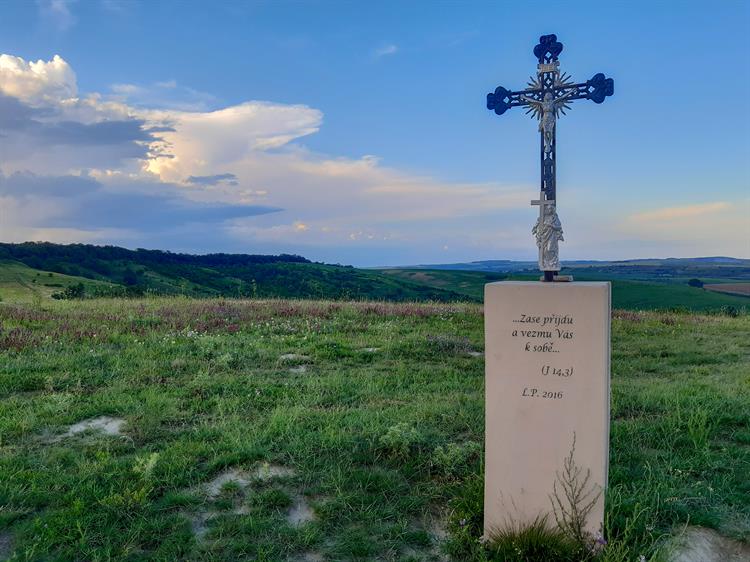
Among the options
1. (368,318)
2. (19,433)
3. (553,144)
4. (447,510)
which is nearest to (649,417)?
(447,510)

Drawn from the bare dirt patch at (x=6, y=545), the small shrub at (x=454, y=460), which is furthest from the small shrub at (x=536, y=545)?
the bare dirt patch at (x=6, y=545)

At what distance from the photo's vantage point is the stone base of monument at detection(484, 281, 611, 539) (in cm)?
429

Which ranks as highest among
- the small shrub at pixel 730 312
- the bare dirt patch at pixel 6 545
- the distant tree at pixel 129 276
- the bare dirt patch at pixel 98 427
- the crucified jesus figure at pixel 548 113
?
the crucified jesus figure at pixel 548 113

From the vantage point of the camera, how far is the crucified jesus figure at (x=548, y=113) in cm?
502

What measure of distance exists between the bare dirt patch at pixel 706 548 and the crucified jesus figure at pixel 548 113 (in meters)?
3.63

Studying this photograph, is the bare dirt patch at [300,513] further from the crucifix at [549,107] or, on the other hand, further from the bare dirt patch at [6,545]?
the crucifix at [549,107]

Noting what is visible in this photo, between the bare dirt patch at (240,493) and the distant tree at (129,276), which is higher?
the distant tree at (129,276)

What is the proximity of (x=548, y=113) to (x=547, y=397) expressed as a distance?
2.65 meters

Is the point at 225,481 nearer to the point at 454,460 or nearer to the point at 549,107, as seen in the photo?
the point at 454,460

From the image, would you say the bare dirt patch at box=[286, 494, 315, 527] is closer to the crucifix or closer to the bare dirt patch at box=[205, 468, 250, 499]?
the bare dirt patch at box=[205, 468, 250, 499]

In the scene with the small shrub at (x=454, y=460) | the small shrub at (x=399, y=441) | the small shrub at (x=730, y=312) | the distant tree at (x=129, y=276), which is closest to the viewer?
the small shrub at (x=454, y=460)

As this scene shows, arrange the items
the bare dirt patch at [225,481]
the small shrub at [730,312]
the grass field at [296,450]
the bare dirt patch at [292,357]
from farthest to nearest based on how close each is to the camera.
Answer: the small shrub at [730,312], the bare dirt patch at [292,357], the bare dirt patch at [225,481], the grass field at [296,450]

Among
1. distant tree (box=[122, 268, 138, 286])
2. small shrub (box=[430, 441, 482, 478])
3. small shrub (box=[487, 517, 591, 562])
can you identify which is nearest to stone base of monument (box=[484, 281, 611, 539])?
small shrub (box=[487, 517, 591, 562])

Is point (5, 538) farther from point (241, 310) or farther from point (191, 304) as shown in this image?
point (191, 304)
